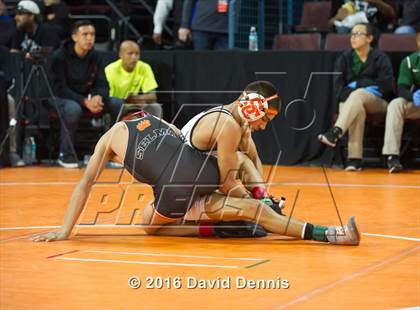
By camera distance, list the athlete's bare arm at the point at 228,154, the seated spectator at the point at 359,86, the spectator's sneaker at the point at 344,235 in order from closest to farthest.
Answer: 1. the spectator's sneaker at the point at 344,235
2. the athlete's bare arm at the point at 228,154
3. the seated spectator at the point at 359,86

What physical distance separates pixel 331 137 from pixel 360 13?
3.07 metres

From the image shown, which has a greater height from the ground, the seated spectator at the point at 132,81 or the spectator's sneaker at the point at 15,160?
the seated spectator at the point at 132,81

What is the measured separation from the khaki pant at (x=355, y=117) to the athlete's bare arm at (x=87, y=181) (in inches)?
210

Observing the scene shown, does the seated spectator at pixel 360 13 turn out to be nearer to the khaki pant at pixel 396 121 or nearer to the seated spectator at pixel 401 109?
the seated spectator at pixel 401 109

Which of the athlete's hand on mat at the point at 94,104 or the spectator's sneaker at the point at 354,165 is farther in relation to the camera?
the athlete's hand on mat at the point at 94,104

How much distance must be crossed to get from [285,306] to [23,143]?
905 cm

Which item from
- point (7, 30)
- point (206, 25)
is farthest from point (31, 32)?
point (206, 25)

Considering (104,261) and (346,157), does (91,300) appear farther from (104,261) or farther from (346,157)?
(346,157)

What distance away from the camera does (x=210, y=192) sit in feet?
23.0

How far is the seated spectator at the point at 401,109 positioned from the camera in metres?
11.9

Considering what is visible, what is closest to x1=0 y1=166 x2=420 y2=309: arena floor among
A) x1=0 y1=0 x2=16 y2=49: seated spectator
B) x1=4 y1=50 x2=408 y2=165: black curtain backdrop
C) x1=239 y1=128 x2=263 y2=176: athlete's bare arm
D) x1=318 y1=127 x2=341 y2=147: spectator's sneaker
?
x1=239 y1=128 x2=263 y2=176: athlete's bare arm

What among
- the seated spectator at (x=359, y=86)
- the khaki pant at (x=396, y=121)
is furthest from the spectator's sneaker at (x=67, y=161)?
the khaki pant at (x=396, y=121)

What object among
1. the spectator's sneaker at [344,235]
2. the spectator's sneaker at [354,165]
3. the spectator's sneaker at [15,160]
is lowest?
the spectator's sneaker at [15,160]

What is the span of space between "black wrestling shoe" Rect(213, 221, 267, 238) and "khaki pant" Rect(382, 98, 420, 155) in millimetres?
5100
